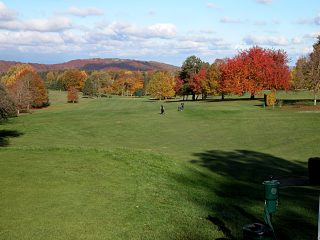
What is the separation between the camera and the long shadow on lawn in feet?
40.5

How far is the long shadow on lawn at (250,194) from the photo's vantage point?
12.3m

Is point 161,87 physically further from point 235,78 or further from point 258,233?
point 258,233

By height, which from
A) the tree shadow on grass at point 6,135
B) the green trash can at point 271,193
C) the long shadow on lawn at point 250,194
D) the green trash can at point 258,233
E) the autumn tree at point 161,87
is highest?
the autumn tree at point 161,87

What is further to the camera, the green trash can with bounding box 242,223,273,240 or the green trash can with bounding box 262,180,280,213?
the green trash can with bounding box 262,180,280,213

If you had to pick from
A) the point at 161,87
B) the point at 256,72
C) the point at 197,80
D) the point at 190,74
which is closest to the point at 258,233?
the point at 256,72

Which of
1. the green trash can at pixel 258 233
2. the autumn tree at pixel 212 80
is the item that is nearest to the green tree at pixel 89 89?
the autumn tree at pixel 212 80

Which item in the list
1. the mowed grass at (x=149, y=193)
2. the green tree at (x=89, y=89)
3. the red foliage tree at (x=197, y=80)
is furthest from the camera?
the green tree at (x=89, y=89)

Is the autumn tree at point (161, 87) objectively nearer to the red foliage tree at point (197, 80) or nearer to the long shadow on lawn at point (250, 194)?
the red foliage tree at point (197, 80)

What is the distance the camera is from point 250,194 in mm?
17688

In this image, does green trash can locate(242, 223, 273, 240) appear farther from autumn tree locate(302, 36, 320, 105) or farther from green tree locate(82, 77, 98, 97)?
green tree locate(82, 77, 98, 97)

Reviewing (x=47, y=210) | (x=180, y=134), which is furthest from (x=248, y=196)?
(x=180, y=134)

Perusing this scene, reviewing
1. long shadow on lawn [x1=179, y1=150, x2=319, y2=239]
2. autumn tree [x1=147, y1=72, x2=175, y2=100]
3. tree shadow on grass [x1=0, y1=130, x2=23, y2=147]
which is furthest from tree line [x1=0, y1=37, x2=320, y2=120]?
long shadow on lawn [x1=179, y1=150, x2=319, y2=239]

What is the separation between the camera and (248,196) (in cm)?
1720

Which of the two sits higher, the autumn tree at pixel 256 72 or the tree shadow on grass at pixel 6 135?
the autumn tree at pixel 256 72
